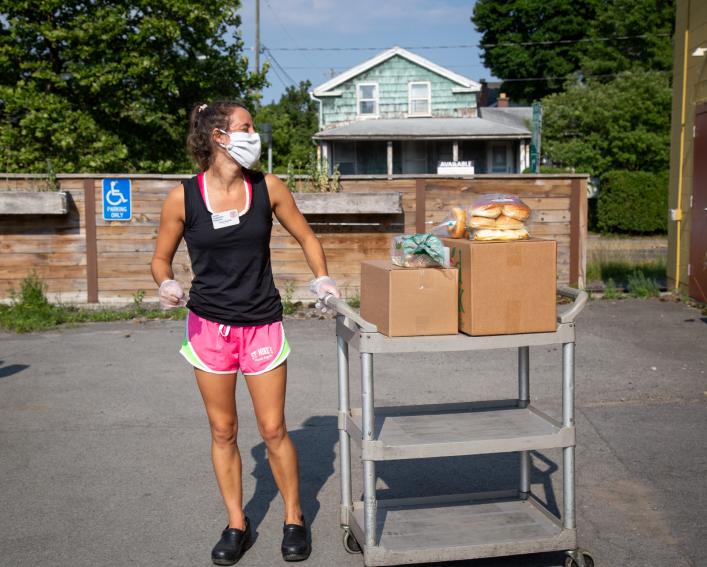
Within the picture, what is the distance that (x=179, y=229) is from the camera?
4195mm

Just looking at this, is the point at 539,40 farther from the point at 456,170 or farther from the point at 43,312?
the point at 43,312

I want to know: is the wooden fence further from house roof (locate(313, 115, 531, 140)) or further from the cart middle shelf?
house roof (locate(313, 115, 531, 140))

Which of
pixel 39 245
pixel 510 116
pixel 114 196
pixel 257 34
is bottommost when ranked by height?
pixel 39 245

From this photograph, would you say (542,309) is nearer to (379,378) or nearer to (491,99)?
(379,378)

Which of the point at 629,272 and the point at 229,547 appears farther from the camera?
the point at 629,272

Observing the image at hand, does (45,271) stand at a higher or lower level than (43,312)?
higher

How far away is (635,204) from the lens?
2833 cm

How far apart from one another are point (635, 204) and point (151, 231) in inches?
801

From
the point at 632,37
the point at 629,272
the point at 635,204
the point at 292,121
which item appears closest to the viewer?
the point at 629,272

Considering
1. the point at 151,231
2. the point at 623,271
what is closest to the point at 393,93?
the point at 623,271

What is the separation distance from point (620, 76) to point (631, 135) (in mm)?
5160

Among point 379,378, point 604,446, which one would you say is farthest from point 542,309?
point 379,378

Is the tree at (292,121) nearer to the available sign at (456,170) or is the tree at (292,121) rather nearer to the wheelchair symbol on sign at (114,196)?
the available sign at (456,170)

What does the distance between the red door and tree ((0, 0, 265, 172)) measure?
12038mm
